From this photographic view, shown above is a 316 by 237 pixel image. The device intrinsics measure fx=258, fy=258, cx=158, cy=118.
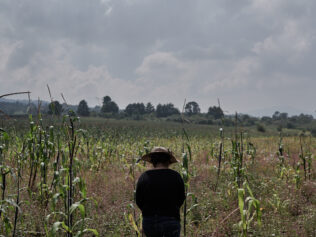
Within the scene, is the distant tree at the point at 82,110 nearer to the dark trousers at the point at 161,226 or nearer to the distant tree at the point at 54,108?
the distant tree at the point at 54,108

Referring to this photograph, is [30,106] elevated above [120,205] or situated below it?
above

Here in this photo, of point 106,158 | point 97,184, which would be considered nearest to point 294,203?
point 97,184

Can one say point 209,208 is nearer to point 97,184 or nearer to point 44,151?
point 97,184

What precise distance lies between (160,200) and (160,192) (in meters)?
0.10

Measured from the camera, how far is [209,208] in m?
5.84

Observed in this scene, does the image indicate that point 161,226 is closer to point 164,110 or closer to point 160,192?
point 160,192

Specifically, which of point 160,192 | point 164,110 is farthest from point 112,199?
point 164,110

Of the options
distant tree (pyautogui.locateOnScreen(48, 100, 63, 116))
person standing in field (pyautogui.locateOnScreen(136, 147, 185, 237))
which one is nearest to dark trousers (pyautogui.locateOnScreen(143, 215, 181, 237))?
person standing in field (pyautogui.locateOnScreen(136, 147, 185, 237))

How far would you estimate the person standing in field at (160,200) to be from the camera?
3252 mm

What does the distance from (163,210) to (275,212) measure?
3.36 meters

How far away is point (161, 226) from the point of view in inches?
128

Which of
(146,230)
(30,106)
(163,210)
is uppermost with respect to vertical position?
(30,106)

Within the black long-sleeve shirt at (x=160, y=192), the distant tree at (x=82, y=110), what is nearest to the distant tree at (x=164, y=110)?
the distant tree at (x=82, y=110)

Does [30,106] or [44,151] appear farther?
[44,151]
